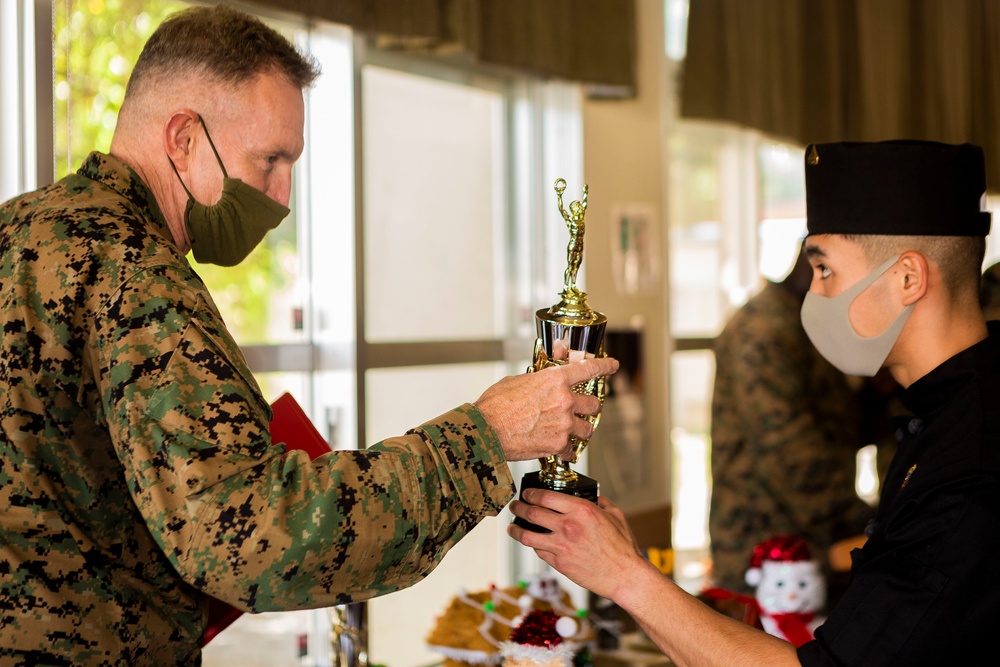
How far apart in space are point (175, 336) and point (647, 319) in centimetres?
305

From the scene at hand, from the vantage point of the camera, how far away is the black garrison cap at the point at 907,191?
1547 millimetres

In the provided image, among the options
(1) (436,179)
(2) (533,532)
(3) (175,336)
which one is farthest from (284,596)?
(1) (436,179)

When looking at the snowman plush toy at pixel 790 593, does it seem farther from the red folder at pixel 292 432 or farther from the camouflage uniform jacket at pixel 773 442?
the red folder at pixel 292 432

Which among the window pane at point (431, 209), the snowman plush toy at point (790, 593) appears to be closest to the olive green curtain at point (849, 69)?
the window pane at point (431, 209)

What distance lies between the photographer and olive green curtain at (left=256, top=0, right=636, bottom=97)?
8.80ft

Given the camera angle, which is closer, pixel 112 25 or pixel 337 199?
pixel 112 25

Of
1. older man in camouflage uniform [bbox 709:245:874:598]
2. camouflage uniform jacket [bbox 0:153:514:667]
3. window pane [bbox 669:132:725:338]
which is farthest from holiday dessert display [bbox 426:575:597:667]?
window pane [bbox 669:132:725:338]

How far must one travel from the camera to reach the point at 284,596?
3.44 ft

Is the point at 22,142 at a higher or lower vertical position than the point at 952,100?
A: lower

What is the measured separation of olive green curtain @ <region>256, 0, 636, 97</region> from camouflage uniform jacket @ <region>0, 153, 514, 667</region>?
1471 mm

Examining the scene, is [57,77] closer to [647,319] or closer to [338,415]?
[338,415]

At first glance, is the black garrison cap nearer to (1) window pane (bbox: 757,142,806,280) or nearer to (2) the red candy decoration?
(2) the red candy decoration

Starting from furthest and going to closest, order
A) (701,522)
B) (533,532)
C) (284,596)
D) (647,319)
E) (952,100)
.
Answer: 1. (952,100)
2. (701,522)
3. (647,319)
4. (533,532)
5. (284,596)

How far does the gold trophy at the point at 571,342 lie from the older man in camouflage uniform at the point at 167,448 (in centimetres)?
11
